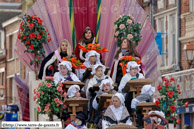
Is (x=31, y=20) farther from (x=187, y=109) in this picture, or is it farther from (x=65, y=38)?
(x=187, y=109)

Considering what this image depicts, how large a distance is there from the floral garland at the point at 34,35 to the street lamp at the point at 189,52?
15.2m

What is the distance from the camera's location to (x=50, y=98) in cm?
1802

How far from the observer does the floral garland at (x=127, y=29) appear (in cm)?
2017

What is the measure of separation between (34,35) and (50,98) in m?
2.42

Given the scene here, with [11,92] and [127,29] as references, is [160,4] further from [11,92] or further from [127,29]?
[127,29]

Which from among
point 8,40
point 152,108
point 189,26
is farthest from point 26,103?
point 8,40

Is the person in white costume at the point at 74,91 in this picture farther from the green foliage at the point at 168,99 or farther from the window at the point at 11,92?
the window at the point at 11,92

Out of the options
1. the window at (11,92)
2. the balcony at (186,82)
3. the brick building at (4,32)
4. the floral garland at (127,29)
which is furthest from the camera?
the window at (11,92)

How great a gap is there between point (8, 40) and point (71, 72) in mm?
38558

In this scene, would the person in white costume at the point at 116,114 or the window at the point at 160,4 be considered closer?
the person in white costume at the point at 116,114

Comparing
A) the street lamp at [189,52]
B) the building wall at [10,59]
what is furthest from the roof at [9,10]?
the street lamp at [189,52]

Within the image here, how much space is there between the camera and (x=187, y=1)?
37344 millimetres

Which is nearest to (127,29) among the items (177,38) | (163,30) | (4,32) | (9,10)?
(177,38)

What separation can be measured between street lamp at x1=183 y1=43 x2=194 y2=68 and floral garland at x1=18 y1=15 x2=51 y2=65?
49.7ft
